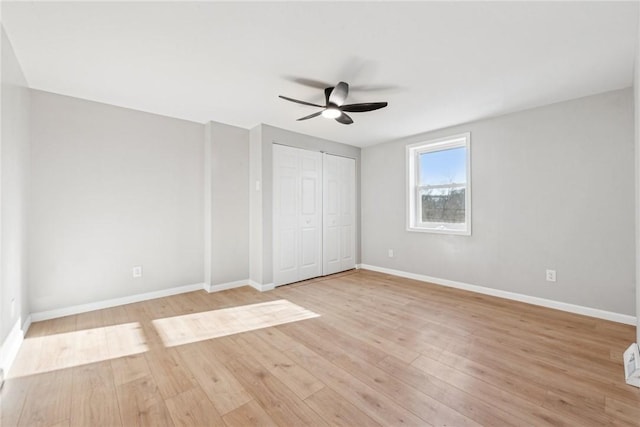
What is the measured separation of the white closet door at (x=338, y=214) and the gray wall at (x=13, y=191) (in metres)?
3.55

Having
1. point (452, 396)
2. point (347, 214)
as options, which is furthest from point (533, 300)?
point (347, 214)

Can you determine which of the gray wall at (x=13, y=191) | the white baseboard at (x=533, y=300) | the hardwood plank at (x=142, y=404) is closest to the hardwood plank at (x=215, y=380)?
the hardwood plank at (x=142, y=404)

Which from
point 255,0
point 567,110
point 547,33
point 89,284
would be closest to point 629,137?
point 567,110

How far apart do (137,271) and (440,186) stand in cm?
442

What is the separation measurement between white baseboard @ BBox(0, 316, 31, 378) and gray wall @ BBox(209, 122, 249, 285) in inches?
71.0

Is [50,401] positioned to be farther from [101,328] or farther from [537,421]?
[537,421]

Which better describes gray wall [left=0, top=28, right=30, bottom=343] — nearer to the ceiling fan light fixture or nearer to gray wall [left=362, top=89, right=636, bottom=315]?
the ceiling fan light fixture

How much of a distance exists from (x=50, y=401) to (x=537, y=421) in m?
2.79

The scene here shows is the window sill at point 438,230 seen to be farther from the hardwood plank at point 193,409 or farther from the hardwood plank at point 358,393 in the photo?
the hardwood plank at point 193,409

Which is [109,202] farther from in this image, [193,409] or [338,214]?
[338,214]

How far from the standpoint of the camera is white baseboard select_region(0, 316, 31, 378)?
1.87 metres

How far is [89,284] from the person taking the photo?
3029mm

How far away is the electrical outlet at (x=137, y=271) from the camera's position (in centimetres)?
332

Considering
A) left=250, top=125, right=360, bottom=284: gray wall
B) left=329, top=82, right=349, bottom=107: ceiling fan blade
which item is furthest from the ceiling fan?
left=250, top=125, right=360, bottom=284: gray wall
